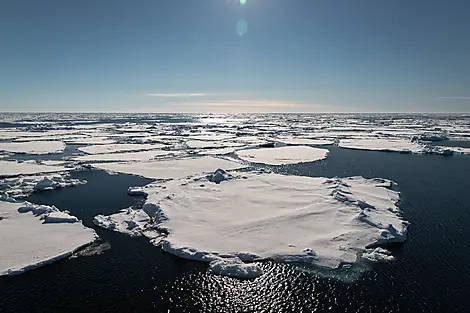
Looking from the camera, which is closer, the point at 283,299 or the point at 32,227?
the point at 283,299

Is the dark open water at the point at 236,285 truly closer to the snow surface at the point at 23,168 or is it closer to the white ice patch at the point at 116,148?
the snow surface at the point at 23,168

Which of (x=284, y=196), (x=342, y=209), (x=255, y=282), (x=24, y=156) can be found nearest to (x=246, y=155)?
(x=284, y=196)

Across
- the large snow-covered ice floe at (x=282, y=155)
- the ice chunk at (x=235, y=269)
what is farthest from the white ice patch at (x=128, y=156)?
the ice chunk at (x=235, y=269)

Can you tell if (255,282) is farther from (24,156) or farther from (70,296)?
(24,156)

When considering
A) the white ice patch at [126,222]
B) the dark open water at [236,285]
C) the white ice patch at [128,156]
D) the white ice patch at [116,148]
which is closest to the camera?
the dark open water at [236,285]

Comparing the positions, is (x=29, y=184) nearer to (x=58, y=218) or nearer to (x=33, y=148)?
(x=58, y=218)

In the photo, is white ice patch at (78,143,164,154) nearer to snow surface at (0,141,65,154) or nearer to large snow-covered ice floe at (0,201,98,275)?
snow surface at (0,141,65,154)
